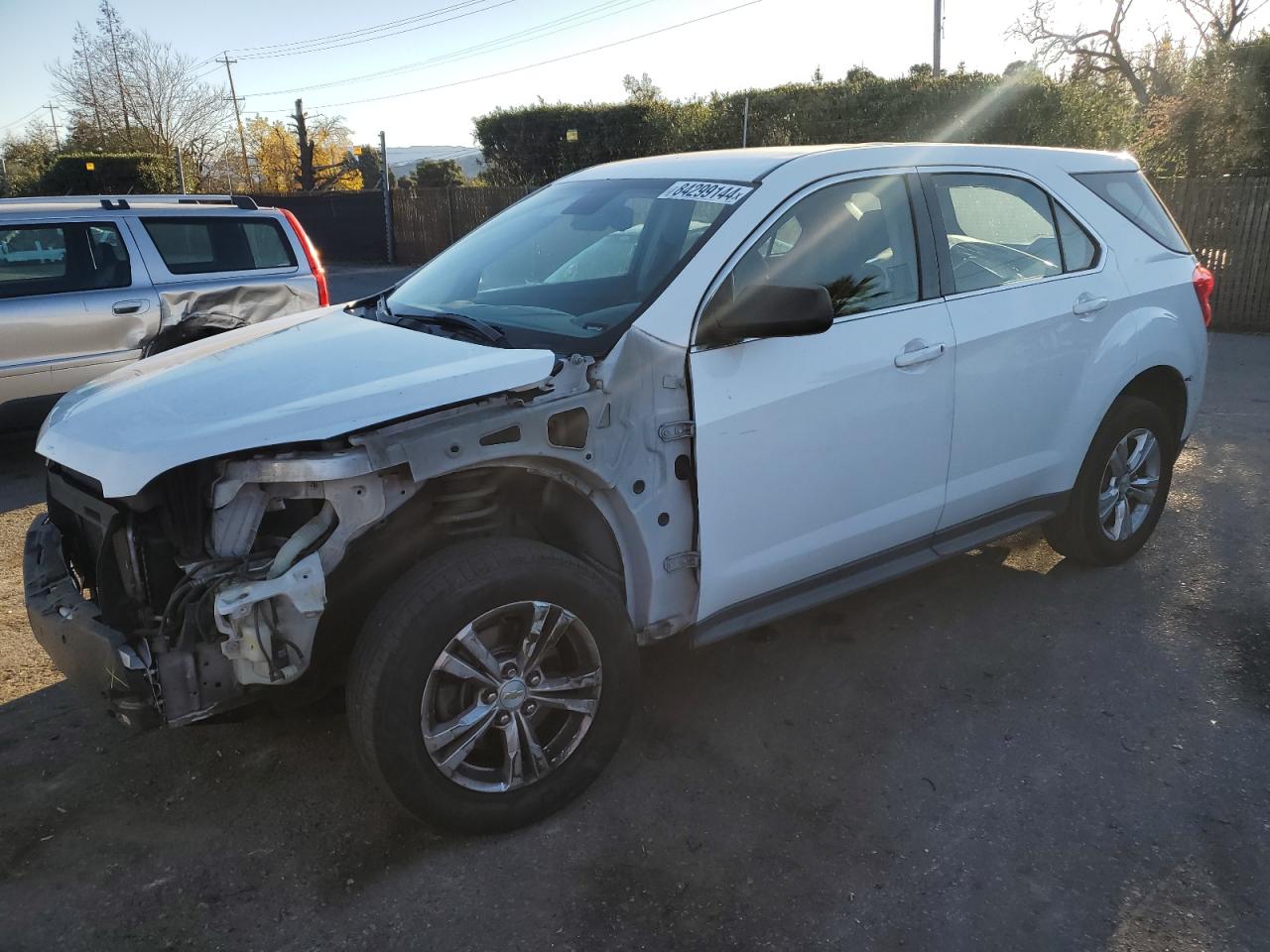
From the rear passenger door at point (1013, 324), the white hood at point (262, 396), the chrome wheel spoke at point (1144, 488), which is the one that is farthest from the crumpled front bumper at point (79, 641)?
the chrome wheel spoke at point (1144, 488)

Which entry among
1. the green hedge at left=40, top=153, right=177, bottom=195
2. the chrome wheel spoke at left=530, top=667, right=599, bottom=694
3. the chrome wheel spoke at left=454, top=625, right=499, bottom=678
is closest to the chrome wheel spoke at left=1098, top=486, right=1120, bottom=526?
the chrome wheel spoke at left=530, top=667, right=599, bottom=694

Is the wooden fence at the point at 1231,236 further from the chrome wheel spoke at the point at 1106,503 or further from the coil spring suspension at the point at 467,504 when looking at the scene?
the coil spring suspension at the point at 467,504

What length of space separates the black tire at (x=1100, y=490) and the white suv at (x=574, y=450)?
20 centimetres

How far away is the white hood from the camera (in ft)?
8.17

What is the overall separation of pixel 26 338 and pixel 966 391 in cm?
601

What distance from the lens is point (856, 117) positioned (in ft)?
56.4

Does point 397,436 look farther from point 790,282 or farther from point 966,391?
point 966,391

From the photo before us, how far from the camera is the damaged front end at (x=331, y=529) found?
252 cm

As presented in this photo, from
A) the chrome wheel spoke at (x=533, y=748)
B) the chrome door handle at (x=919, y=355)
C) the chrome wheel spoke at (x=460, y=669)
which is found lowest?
the chrome wheel spoke at (x=533, y=748)

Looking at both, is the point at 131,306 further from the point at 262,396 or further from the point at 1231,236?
the point at 1231,236

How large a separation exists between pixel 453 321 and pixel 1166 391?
135 inches

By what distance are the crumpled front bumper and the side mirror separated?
1829mm

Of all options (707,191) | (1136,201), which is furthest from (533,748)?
(1136,201)

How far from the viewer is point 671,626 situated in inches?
127
